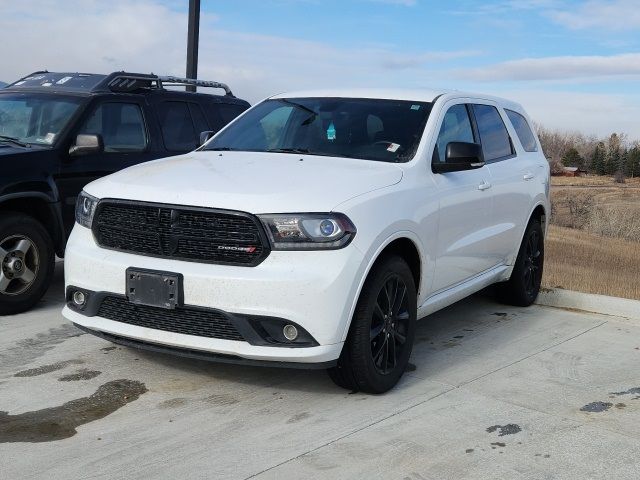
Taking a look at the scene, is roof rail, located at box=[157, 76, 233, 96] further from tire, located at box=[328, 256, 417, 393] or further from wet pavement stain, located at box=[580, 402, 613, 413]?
wet pavement stain, located at box=[580, 402, 613, 413]

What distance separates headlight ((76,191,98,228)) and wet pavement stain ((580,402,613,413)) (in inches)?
120

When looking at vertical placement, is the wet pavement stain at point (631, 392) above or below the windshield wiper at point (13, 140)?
below

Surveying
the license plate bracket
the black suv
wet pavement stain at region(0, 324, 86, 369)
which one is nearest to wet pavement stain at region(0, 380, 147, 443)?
the license plate bracket

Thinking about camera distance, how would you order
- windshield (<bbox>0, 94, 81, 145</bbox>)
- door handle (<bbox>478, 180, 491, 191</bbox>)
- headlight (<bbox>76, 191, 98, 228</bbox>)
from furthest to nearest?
windshield (<bbox>0, 94, 81, 145</bbox>), door handle (<bbox>478, 180, 491, 191</bbox>), headlight (<bbox>76, 191, 98, 228</bbox>)

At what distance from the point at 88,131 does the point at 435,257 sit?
3356 millimetres

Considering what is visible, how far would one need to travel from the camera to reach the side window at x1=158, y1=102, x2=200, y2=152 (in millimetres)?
7688

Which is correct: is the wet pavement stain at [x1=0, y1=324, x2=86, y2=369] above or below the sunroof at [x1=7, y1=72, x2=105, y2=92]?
below

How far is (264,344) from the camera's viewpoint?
4.29m

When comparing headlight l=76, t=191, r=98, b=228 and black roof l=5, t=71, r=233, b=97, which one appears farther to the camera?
black roof l=5, t=71, r=233, b=97

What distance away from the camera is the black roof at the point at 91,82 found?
24.0ft

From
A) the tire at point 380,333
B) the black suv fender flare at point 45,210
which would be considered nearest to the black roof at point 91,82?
the black suv fender flare at point 45,210

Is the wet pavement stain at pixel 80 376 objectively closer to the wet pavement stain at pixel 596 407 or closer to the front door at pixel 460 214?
the front door at pixel 460 214

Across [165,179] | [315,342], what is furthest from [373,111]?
[315,342]

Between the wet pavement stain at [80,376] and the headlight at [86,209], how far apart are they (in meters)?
0.89
